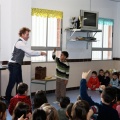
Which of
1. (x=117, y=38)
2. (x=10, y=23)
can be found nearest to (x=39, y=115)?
(x=10, y=23)

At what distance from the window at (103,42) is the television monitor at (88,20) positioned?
2.16 feet

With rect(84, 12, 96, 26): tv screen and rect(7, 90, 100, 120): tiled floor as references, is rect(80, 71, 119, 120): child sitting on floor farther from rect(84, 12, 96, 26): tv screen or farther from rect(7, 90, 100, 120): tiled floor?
rect(84, 12, 96, 26): tv screen

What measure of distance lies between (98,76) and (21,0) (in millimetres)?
3484

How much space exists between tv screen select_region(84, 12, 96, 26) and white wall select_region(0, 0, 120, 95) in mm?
288

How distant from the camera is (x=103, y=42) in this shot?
831 centimetres

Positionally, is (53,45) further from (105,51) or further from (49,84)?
(105,51)

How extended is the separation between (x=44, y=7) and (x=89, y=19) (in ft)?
4.69

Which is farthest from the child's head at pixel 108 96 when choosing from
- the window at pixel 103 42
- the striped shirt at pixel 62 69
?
the window at pixel 103 42

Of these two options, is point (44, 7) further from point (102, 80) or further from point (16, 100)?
point (16, 100)

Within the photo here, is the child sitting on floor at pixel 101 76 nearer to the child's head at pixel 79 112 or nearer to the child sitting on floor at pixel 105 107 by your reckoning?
the child sitting on floor at pixel 105 107

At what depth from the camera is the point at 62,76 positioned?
5.34m

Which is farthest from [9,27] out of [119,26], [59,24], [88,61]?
[119,26]

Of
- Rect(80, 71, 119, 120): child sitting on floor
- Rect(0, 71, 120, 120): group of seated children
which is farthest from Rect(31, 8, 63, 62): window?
Rect(80, 71, 119, 120): child sitting on floor

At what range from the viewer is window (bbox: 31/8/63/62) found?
21.3 feet
